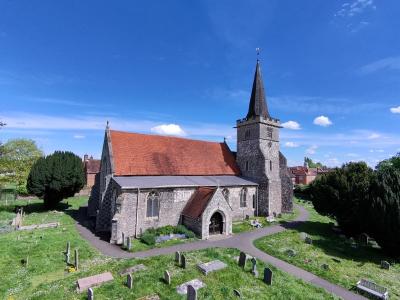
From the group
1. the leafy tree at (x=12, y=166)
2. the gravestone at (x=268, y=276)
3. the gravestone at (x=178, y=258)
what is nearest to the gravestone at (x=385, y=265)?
the gravestone at (x=268, y=276)

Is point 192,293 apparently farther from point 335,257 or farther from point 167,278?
point 335,257

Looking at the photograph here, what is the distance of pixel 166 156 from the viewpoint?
29672 mm

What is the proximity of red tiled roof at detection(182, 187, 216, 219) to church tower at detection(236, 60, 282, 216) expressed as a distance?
32.9ft

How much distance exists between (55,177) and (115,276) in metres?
22.0

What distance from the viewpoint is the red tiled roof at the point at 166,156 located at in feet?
86.7

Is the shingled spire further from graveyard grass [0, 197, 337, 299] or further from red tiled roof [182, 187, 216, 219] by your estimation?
graveyard grass [0, 197, 337, 299]

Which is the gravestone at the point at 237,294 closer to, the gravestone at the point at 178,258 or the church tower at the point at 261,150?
the gravestone at the point at 178,258

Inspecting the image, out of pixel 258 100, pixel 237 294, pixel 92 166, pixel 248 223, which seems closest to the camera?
pixel 237 294

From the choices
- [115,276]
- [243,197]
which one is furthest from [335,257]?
[115,276]

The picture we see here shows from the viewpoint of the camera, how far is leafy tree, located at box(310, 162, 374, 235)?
25125mm

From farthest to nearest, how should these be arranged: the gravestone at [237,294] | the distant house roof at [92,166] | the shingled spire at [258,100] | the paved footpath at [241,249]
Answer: the distant house roof at [92,166] < the shingled spire at [258,100] < the paved footpath at [241,249] < the gravestone at [237,294]

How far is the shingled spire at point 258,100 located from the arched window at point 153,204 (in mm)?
18416

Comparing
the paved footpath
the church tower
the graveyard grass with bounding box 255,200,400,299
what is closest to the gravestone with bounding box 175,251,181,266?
the paved footpath

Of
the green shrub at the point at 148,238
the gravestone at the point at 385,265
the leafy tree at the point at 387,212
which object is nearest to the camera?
the gravestone at the point at 385,265
